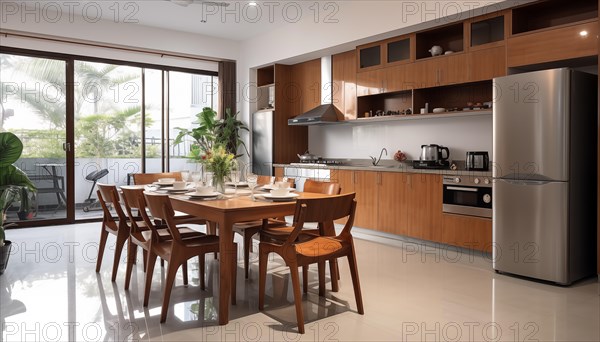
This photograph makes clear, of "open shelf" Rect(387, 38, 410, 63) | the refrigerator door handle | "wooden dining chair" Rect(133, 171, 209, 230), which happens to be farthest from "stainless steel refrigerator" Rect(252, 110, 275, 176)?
the refrigerator door handle

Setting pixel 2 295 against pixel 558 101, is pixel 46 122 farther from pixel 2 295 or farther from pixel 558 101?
pixel 558 101

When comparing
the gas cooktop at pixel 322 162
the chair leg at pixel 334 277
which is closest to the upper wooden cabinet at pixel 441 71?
the gas cooktop at pixel 322 162

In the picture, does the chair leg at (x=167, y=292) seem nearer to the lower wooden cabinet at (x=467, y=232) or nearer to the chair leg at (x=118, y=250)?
the chair leg at (x=118, y=250)

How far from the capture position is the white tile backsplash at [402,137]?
4891mm

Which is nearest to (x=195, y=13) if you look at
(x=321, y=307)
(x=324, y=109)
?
(x=324, y=109)

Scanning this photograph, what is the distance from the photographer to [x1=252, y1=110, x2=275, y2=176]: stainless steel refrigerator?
7.02 m

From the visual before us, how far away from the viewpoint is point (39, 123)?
619cm

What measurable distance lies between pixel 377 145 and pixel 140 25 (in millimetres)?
3831

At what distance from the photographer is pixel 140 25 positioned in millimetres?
6551

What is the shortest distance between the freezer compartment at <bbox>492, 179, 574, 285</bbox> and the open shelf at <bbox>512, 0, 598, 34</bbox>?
1.53 metres

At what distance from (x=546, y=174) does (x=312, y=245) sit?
202cm

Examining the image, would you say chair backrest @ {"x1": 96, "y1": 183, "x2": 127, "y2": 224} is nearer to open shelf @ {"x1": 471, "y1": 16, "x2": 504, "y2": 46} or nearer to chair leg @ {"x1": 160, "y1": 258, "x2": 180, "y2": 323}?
chair leg @ {"x1": 160, "y1": 258, "x2": 180, "y2": 323}

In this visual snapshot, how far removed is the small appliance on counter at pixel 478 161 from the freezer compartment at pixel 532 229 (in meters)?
0.64

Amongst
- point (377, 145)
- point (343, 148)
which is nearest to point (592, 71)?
point (377, 145)
